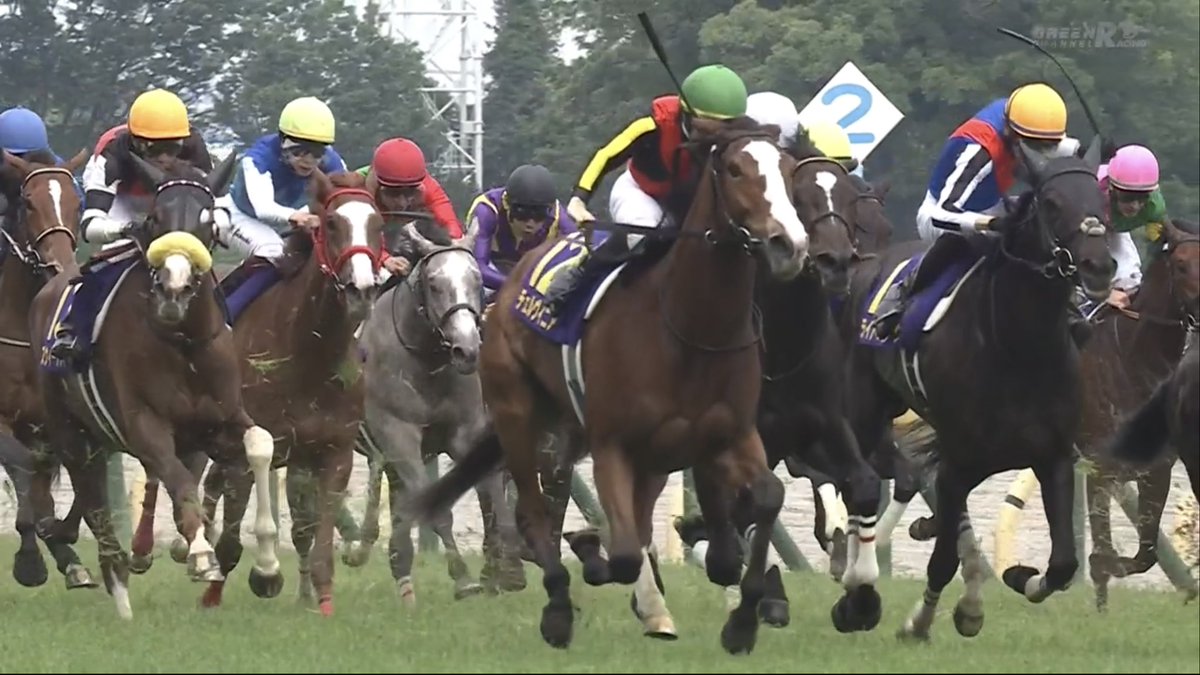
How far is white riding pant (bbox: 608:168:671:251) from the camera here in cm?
1106

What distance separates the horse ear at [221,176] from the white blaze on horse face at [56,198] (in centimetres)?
196

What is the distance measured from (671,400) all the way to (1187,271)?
2827 mm

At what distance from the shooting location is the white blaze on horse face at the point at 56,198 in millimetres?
13984

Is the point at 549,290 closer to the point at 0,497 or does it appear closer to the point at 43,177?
the point at 43,177

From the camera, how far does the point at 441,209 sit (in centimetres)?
1379

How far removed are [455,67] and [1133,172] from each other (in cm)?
3590

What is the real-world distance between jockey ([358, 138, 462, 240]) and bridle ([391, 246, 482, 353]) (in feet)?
1.10

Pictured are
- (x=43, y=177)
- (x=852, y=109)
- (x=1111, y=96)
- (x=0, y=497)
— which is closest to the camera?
(x=43, y=177)

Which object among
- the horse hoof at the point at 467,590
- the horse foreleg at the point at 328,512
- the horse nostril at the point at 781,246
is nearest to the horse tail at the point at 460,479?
the horse foreleg at the point at 328,512

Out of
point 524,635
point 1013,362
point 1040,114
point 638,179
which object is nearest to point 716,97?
point 638,179

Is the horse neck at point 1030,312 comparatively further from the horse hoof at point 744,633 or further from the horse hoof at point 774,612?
the horse hoof at point 744,633

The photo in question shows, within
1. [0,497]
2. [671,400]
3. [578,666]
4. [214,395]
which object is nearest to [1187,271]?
[671,400]

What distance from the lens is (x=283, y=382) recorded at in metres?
13.0

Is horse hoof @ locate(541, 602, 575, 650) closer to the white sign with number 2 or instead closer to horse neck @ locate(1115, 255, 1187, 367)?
horse neck @ locate(1115, 255, 1187, 367)
